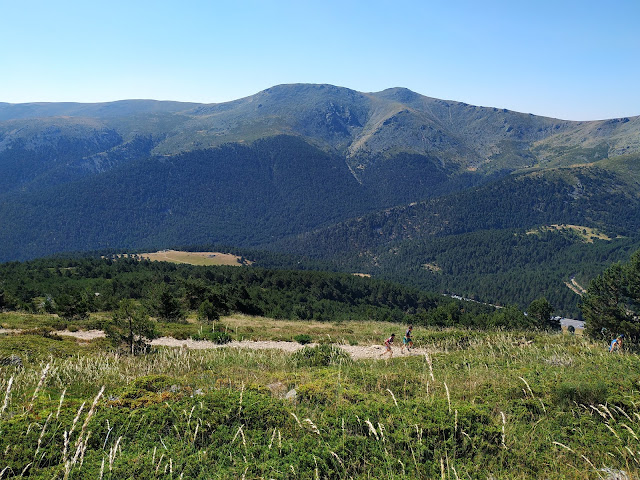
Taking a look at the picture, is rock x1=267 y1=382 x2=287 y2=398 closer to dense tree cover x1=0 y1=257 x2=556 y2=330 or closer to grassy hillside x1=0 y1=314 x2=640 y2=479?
grassy hillside x1=0 y1=314 x2=640 y2=479

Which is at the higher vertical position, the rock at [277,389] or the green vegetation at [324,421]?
the green vegetation at [324,421]

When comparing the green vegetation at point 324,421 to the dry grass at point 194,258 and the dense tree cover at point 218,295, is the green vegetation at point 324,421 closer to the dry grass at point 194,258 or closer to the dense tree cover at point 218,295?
the dense tree cover at point 218,295

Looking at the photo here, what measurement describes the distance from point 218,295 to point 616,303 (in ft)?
134

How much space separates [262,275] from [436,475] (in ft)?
284

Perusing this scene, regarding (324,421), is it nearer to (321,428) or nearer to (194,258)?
(321,428)

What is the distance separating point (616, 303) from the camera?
2734 cm

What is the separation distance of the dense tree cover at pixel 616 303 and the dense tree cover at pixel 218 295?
7633 mm

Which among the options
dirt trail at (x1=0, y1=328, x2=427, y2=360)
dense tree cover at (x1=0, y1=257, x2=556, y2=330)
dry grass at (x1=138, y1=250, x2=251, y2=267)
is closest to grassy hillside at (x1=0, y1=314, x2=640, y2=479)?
dirt trail at (x1=0, y1=328, x2=427, y2=360)

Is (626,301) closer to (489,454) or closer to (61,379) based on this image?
(489,454)

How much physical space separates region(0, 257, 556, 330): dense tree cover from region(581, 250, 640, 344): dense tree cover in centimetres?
763

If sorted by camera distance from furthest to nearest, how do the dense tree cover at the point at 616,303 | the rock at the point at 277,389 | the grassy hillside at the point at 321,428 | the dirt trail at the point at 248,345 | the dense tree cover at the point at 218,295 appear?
the dense tree cover at the point at 218,295 < the dense tree cover at the point at 616,303 < the dirt trail at the point at 248,345 < the rock at the point at 277,389 < the grassy hillside at the point at 321,428

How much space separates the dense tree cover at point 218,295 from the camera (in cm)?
3922

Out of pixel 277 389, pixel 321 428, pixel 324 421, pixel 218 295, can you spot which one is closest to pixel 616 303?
pixel 277 389

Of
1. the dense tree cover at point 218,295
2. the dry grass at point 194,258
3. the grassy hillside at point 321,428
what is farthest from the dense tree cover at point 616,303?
the dry grass at point 194,258
